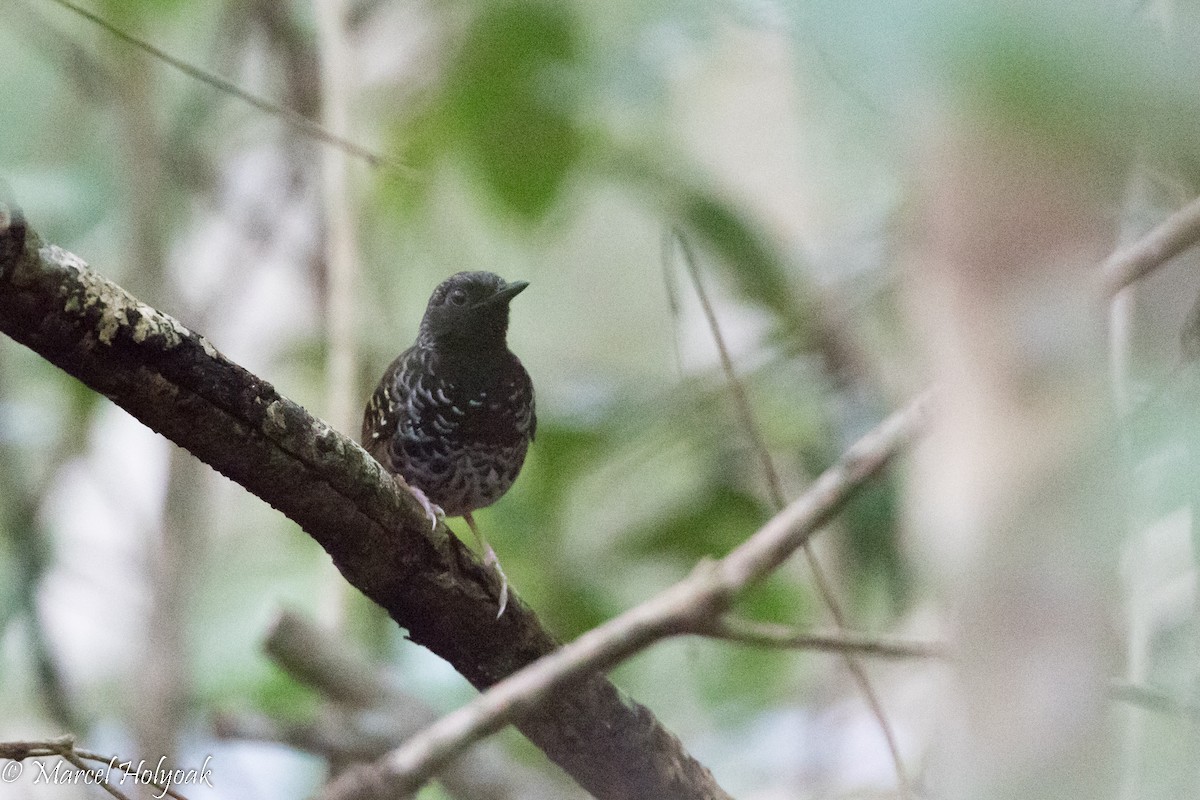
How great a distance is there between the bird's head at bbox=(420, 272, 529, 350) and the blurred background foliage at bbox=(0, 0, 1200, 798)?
21.0 inches

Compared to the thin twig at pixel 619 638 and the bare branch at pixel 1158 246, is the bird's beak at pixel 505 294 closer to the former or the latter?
the thin twig at pixel 619 638

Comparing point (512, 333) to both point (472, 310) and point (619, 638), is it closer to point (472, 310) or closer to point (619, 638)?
point (472, 310)

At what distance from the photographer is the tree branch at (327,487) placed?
3.82ft

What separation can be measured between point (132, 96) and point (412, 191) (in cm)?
94

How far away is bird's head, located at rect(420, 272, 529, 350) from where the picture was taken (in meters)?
2.11

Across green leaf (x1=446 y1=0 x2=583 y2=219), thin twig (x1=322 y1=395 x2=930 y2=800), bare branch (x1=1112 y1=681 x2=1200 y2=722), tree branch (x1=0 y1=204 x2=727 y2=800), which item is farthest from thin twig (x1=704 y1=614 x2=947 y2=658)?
green leaf (x1=446 y1=0 x2=583 y2=219)

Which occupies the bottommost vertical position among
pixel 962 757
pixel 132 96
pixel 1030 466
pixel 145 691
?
pixel 962 757

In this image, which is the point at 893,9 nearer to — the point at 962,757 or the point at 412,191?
the point at 962,757

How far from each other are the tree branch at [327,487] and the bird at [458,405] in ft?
1.36

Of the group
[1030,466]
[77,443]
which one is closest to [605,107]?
[77,443]

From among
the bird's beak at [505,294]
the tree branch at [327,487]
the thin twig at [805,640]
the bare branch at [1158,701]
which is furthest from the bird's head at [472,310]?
the bare branch at [1158,701]

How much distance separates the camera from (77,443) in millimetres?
3922

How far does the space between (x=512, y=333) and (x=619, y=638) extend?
3246mm

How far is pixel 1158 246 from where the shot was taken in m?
1.59
